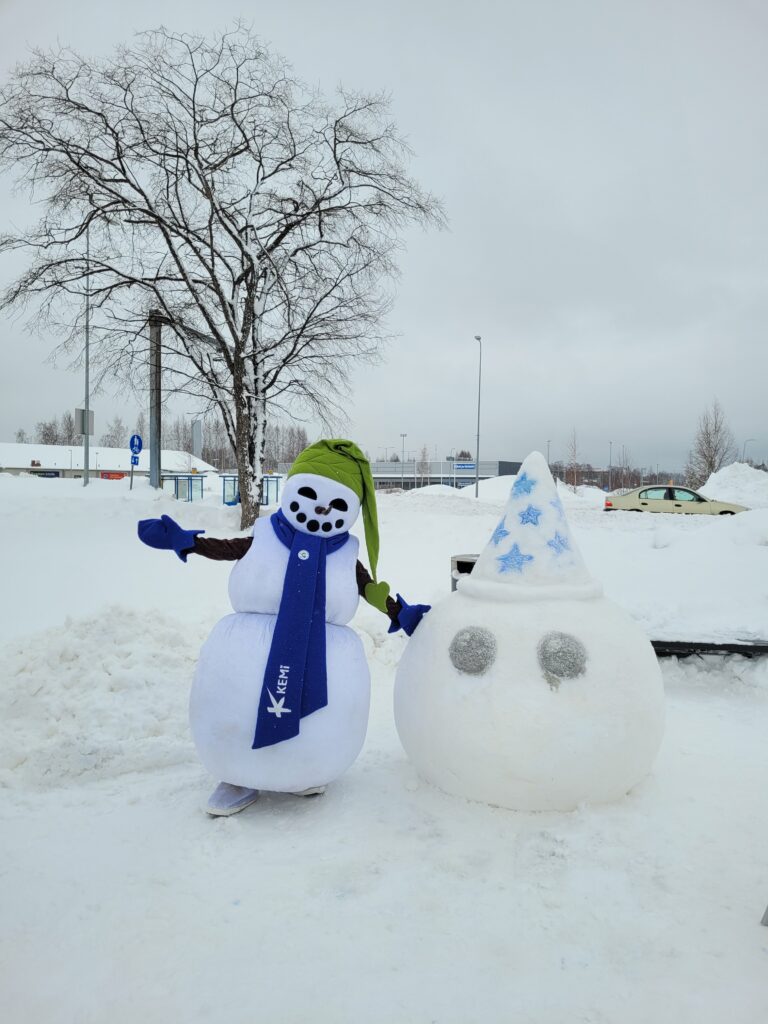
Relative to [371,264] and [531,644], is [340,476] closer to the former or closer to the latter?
[531,644]

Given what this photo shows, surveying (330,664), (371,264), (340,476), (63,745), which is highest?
(371,264)

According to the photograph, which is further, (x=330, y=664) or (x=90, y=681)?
(x=90, y=681)

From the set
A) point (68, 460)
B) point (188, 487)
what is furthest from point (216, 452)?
point (188, 487)

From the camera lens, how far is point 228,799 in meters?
3.12

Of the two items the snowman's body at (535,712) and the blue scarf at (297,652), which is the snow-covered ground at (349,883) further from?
the blue scarf at (297,652)

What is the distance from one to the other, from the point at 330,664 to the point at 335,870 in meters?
0.87

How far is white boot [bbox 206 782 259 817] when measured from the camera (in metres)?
3.07

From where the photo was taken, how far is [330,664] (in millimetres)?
3082

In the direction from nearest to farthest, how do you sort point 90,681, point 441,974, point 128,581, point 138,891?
point 441,974, point 138,891, point 90,681, point 128,581

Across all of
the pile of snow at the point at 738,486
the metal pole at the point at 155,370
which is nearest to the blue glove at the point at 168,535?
the metal pole at the point at 155,370

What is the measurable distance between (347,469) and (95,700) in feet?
8.45

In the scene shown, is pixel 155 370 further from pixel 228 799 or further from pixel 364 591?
pixel 228 799

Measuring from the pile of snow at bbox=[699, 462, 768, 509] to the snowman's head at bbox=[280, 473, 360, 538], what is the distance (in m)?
22.2

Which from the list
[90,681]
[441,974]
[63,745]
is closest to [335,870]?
[441,974]
